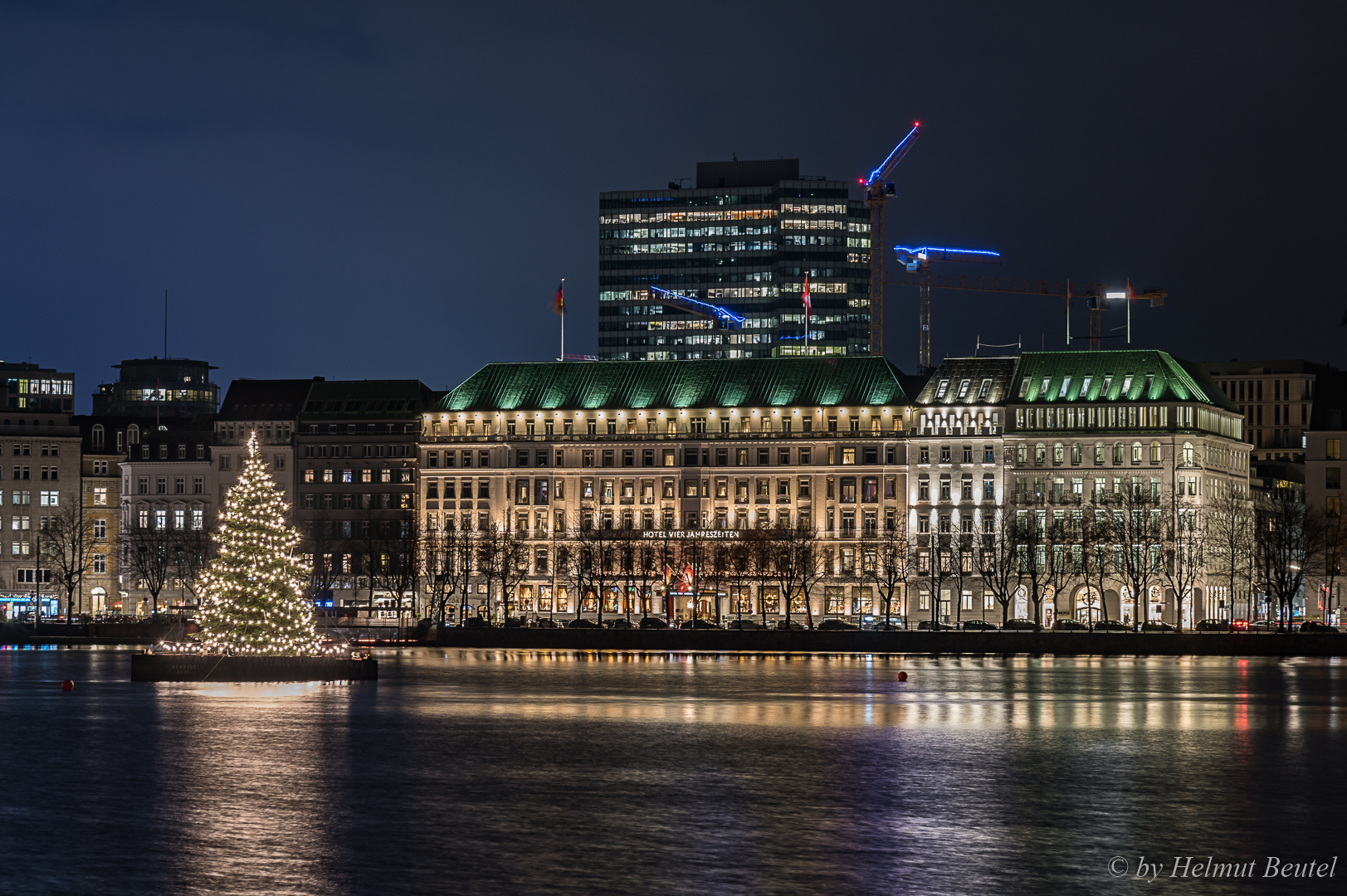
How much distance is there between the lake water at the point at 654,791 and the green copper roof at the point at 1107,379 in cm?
10757

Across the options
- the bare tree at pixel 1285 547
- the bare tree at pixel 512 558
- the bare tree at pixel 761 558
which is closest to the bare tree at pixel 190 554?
the bare tree at pixel 512 558

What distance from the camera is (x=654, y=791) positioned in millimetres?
43312

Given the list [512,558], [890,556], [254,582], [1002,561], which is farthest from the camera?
[512,558]

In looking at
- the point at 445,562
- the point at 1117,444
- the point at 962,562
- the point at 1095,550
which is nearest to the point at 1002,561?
the point at 1095,550

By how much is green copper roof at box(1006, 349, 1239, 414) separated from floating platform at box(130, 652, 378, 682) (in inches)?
4515

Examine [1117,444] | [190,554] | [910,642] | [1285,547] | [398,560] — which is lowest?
[910,642]

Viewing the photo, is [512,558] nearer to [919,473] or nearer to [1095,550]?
[919,473]

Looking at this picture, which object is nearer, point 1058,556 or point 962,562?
point 1058,556

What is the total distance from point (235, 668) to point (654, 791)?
41376 mm

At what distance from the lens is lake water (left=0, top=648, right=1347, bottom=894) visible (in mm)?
32562

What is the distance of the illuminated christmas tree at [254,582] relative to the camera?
79.7 meters

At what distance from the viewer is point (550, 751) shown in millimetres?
51938

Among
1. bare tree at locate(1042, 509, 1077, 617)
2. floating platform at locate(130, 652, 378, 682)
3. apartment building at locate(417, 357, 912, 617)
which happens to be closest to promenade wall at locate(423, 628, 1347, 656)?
bare tree at locate(1042, 509, 1077, 617)

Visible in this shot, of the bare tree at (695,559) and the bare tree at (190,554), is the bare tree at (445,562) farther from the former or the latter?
the bare tree at (190,554)
